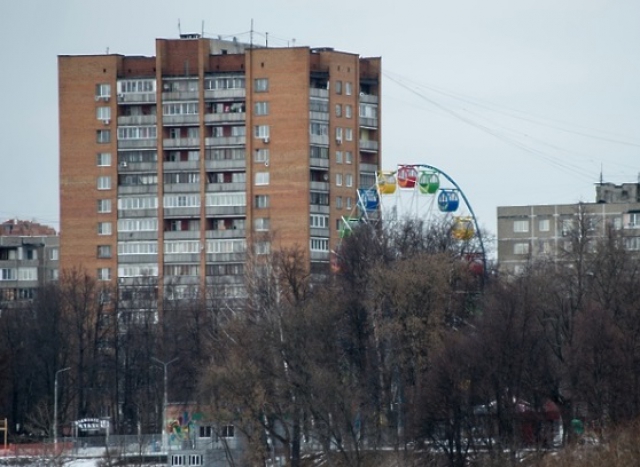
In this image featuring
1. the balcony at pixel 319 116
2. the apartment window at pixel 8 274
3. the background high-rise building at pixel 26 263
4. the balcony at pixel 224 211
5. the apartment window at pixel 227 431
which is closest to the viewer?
the apartment window at pixel 227 431

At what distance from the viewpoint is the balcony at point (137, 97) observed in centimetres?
10006

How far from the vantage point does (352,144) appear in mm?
100625

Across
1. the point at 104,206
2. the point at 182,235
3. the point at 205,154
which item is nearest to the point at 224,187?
the point at 205,154

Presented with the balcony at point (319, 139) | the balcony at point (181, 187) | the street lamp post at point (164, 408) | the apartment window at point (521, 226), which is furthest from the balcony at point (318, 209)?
the street lamp post at point (164, 408)

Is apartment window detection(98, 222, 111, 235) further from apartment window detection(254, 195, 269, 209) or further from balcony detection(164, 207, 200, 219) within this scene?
apartment window detection(254, 195, 269, 209)

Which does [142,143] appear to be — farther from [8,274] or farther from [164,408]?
[164,408]

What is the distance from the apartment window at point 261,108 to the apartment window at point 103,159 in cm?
964

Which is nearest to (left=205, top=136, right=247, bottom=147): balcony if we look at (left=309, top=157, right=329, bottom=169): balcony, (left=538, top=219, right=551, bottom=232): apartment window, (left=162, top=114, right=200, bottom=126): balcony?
(left=162, top=114, right=200, bottom=126): balcony

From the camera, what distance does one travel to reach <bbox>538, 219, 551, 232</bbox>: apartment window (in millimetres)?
105750

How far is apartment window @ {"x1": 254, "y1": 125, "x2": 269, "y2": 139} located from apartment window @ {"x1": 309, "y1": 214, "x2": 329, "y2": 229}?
5543 mm

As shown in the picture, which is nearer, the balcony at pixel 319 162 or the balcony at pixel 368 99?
the balcony at pixel 319 162

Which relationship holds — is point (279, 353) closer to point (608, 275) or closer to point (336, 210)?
point (608, 275)

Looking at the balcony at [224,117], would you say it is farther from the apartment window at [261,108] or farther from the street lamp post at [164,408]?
the street lamp post at [164,408]

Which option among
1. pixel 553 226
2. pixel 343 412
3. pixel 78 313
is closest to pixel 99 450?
pixel 343 412
